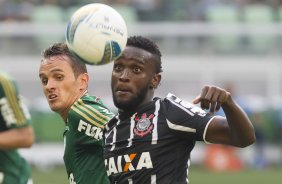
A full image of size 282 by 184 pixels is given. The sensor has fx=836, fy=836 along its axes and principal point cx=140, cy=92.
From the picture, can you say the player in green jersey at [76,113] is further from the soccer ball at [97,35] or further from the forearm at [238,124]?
the forearm at [238,124]

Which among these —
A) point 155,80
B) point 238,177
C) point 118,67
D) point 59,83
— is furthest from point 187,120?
point 238,177

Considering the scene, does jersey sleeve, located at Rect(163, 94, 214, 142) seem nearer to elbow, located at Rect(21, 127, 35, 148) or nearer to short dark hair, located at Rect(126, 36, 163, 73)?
short dark hair, located at Rect(126, 36, 163, 73)

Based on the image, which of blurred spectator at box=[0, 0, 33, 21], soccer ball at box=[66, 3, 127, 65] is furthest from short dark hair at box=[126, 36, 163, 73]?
blurred spectator at box=[0, 0, 33, 21]

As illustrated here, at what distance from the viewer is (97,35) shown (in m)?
5.75

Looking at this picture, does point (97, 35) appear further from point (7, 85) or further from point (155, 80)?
point (7, 85)

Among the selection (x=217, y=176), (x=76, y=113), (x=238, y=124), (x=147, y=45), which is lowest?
(x=217, y=176)

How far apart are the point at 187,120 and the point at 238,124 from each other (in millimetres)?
497

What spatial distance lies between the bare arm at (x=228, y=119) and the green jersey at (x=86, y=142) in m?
1.12

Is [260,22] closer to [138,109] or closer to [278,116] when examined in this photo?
[278,116]

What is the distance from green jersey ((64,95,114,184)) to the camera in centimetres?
616

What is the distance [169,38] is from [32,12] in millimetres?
3430

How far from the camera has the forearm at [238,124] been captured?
5.08 meters

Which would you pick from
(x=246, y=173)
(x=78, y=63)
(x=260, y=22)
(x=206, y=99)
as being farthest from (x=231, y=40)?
(x=206, y=99)

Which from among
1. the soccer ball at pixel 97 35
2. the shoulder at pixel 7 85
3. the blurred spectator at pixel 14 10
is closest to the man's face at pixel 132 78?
the soccer ball at pixel 97 35
